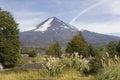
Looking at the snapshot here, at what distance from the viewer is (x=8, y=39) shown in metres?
36.6

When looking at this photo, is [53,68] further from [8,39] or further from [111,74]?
[8,39]

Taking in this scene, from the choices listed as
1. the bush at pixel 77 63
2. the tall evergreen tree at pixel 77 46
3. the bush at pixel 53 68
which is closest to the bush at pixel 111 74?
the bush at pixel 53 68

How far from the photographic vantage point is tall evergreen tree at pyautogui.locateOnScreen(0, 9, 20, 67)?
1419 inches

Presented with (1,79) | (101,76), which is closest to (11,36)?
(1,79)

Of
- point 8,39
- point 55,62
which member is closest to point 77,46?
point 8,39

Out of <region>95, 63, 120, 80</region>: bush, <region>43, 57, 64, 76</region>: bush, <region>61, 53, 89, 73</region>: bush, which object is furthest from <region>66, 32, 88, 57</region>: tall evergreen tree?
<region>95, 63, 120, 80</region>: bush

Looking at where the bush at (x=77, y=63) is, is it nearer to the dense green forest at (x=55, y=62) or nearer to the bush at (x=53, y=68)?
the dense green forest at (x=55, y=62)

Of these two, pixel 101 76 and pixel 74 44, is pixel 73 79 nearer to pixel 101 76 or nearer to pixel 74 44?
pixel 101 76

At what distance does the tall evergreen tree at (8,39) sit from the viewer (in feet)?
118

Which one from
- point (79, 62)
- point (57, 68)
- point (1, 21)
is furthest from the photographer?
point (1, 21)

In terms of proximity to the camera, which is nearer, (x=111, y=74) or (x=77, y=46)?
(x=111, y=74)

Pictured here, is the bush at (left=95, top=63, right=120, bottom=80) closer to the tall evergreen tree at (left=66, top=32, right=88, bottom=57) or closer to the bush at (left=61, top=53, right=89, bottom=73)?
the bush at (left=61, top=53, right=89, bottom=73)

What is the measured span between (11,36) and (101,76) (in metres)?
24.0

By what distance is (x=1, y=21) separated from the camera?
119 feet
